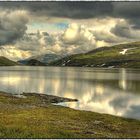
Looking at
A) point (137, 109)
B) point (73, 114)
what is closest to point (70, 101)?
point (137, 109)

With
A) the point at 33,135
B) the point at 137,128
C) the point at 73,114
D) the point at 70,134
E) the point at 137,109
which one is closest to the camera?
the point at 33,135

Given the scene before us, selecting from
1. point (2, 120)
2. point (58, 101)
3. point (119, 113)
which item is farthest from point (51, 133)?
point (58, 101)

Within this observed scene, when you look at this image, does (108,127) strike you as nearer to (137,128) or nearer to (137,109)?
(137,128)

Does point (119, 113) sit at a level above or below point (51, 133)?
below

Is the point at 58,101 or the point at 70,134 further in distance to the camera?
the point at 58,101

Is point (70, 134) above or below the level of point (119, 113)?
above

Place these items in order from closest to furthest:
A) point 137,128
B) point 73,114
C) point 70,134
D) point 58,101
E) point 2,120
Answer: point 70,134 < point 2,120 < point 137,128 < point 73,114 < point 58,101

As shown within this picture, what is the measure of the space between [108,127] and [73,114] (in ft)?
49.7

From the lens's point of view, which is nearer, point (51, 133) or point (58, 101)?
point (51, 133)

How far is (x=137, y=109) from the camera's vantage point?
8369 cm

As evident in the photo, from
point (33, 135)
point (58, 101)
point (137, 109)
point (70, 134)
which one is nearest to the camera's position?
point (33, 135)

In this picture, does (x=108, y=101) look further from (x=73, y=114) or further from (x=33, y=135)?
(x=33, y=135)

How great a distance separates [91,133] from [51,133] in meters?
5.50

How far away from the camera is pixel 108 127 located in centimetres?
4878
